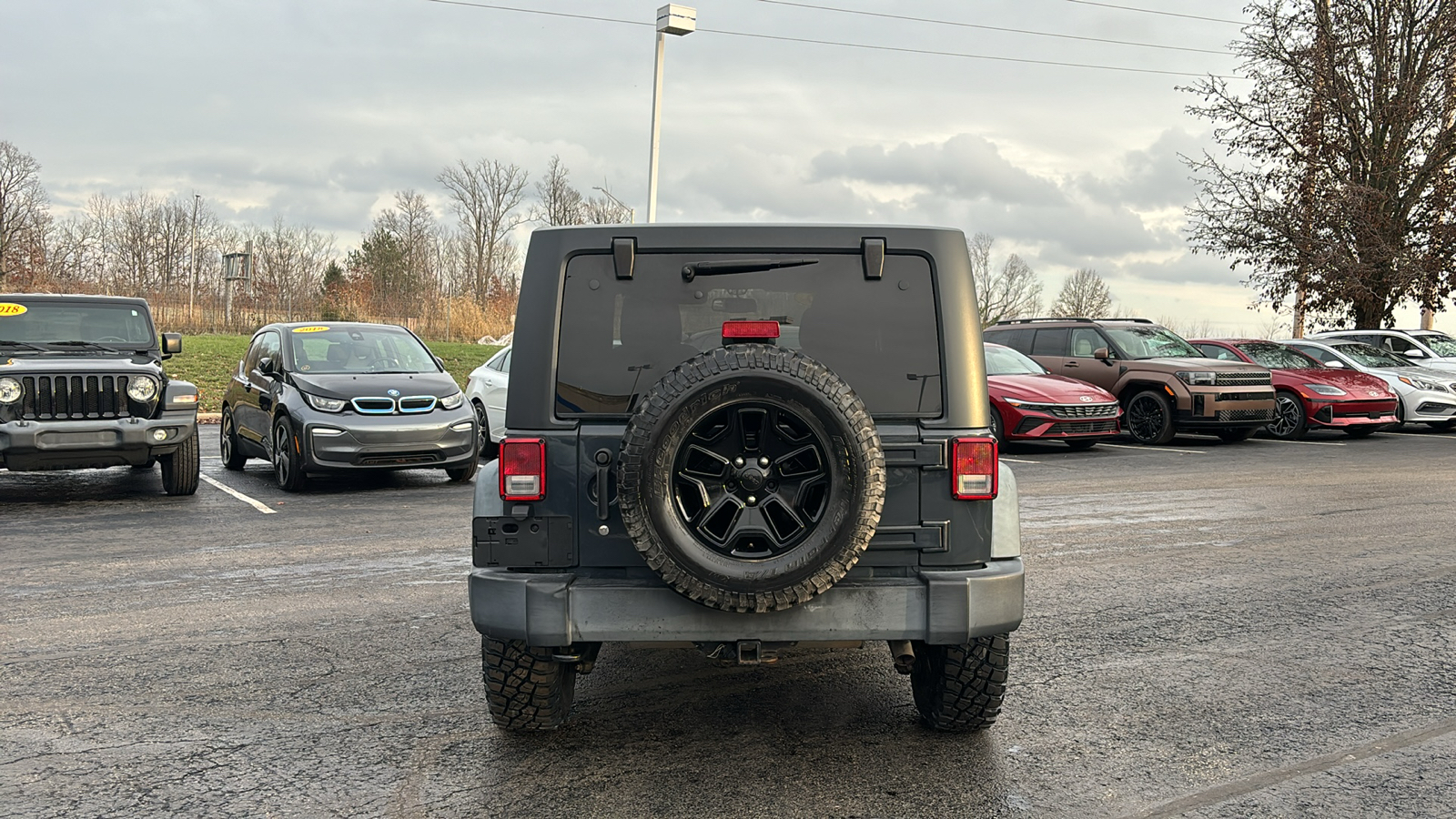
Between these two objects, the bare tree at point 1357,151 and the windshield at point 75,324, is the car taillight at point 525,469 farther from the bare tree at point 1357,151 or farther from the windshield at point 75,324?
the bare tree at point 1357,151

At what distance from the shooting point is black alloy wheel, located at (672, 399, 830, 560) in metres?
3.72

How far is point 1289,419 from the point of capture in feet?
61.0

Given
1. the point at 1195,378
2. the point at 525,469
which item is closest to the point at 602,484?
the point at 525,469

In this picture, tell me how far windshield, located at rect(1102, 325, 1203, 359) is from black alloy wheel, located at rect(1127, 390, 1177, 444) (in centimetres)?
74

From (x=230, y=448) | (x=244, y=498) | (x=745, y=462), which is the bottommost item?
(x=244, y=498)

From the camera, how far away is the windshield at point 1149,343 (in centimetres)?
1758

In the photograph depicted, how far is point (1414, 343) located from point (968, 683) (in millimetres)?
21345

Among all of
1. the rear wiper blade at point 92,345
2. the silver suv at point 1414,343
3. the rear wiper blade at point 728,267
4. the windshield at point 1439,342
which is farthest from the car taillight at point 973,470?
the windshield at point 1439,342

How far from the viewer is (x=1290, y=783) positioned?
3928 mm

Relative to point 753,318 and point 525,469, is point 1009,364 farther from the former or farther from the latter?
point 525,469

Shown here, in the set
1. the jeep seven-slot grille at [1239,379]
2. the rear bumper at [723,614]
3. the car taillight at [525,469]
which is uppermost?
the car taillight at [525,469]

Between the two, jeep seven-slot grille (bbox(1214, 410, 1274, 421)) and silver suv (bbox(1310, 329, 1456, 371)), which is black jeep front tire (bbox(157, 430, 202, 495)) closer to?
jeep seven-slot grille (bbox(1214, 410, 1274, 421))

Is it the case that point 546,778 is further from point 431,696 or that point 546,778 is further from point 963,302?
point 963,302

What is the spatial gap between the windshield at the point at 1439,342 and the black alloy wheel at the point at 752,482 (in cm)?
2226
